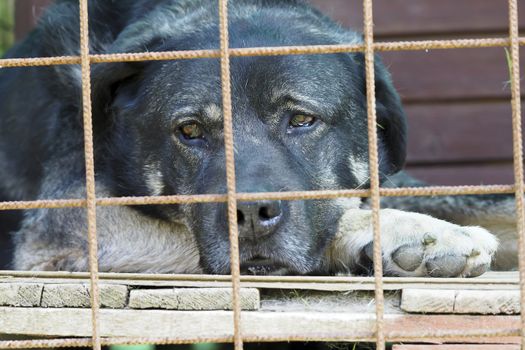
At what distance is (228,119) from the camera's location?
83.3 inches

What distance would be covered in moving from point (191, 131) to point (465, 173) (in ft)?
10.3

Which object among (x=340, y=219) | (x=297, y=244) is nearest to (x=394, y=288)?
(x=297, y=244)

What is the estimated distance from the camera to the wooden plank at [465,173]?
588 cm

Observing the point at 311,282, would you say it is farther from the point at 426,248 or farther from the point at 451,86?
the point at 451,86

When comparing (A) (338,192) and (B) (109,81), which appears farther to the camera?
(B) (109,81)

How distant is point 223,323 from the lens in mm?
2363

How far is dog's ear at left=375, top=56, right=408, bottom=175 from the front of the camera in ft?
11.7

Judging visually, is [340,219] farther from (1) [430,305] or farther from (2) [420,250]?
(1) [430,305]

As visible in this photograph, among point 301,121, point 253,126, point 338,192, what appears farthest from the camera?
point 301,121

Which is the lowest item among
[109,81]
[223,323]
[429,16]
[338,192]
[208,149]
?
[223,323]

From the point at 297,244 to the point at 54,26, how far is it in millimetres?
1604

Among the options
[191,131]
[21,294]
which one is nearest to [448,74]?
[191,131]

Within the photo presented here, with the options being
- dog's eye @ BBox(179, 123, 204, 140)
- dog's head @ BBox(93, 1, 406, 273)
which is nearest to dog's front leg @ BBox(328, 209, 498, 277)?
dog's head @ BBox(93, 1, 406, 273)

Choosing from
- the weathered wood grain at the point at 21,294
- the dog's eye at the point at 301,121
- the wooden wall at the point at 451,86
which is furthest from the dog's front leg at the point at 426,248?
the wooden wall at the point at 451,86
